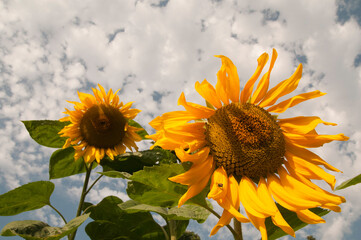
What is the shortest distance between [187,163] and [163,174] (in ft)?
0.44

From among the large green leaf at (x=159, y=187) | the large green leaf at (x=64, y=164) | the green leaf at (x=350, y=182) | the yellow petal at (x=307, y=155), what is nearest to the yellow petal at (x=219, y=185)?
the large green leaf at (x=159, y=187)

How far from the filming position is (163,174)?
1.56 meters

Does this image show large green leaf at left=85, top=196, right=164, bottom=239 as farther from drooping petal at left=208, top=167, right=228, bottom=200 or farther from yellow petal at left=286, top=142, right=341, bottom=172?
yellow petal at left=286, top=142, right=341, bottom=172

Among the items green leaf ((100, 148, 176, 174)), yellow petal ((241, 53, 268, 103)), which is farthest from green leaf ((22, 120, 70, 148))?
yellow petal ((241, 53, 268, 103))

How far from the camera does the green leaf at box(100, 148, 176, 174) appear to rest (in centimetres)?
270

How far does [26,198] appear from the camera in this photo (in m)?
2.92

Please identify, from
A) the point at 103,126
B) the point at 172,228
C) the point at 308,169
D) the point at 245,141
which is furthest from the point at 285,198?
the point at 103,126

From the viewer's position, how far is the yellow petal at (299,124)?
1785 mm

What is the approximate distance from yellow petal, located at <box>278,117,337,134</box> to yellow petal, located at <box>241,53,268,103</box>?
10.2 inches

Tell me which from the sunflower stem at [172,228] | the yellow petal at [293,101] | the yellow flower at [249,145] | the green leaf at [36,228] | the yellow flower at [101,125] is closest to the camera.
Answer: the yellow flower at [249,145]

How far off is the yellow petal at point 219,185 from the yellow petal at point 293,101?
54cm

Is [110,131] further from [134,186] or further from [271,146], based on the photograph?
[271,146]

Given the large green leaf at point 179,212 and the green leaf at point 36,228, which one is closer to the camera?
the large green leaf at point 179,212

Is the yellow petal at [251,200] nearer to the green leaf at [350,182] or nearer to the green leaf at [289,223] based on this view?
the green leaf at [289,223]
